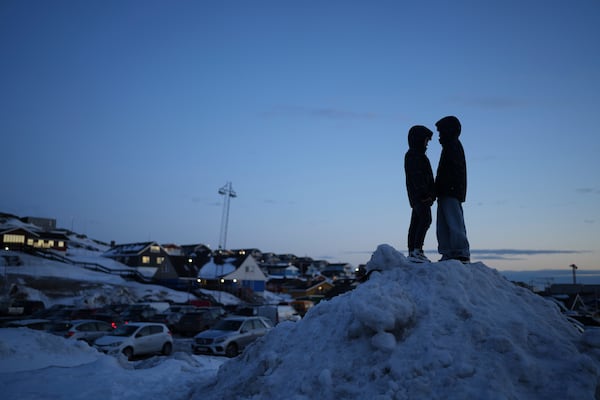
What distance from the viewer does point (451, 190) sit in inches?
Answer: 309

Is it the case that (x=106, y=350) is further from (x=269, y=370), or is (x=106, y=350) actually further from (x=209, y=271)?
(x=209, y=271)

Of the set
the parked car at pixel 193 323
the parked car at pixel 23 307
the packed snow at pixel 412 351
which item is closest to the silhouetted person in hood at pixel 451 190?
the packed snow at pixel 412 351

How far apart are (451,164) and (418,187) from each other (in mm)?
706

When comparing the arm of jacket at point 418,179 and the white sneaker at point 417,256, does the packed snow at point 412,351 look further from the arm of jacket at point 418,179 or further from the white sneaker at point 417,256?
the arm of jacket at point 418,179

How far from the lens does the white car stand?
16516 millimetres

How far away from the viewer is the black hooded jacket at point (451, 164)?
7.84 m

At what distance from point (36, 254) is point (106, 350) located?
141 feet

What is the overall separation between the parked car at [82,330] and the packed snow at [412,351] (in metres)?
11.7

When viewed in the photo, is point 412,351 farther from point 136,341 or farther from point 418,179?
point 136,341

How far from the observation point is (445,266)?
6.17 meters

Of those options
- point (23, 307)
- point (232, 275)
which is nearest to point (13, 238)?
point (232, 275)

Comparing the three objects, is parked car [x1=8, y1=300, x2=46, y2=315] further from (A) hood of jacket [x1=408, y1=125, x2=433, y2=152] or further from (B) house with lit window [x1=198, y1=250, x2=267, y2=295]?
(A) hood of jacket [x1=408, y1=125, x2=433, y2=152]

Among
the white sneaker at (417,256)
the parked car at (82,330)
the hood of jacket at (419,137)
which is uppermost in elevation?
the hood of jacket at (419,137)

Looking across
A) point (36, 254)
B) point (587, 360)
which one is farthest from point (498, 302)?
point (36, 254)
